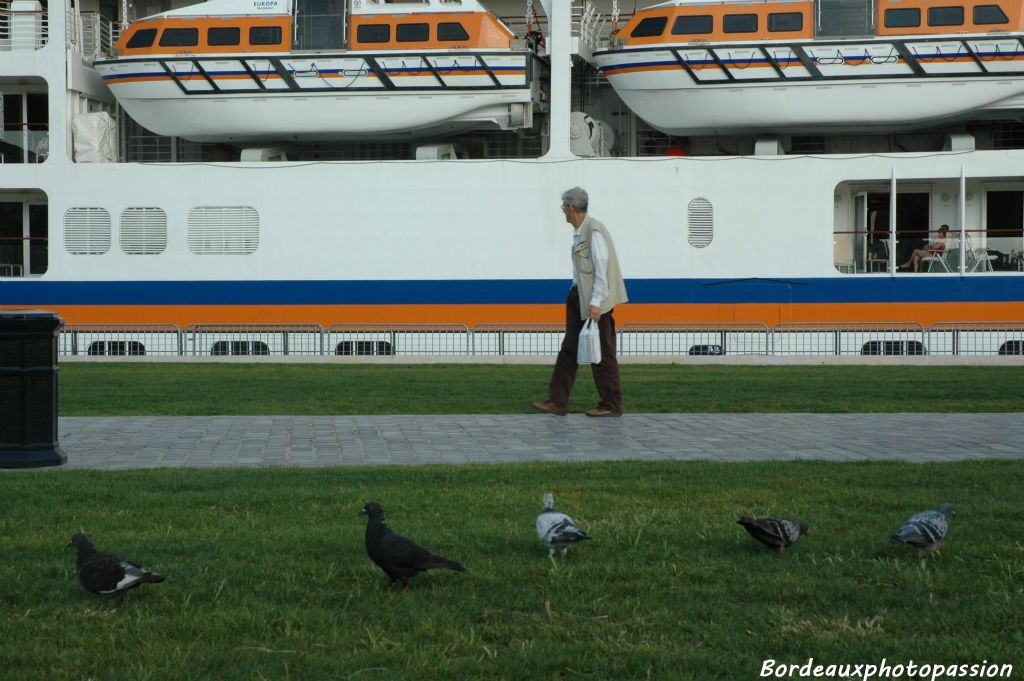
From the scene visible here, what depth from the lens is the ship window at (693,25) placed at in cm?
2127

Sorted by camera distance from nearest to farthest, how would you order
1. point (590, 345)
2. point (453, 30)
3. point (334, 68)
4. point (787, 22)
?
1. point (590, 345)
2. point (787, 22)
3. point (453, 30)
4. point (334, 68)

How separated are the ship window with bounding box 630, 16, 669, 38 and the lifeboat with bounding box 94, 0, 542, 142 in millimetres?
1851

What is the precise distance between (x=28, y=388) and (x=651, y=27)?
1587cm

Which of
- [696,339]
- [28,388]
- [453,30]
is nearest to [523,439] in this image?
[28,388]

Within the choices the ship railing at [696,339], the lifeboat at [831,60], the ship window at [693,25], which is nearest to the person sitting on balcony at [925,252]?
the lifeboat at [831,60]

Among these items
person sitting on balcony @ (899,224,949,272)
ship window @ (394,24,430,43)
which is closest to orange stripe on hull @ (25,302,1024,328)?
person sitting on balcony @ (899,224,949,272)

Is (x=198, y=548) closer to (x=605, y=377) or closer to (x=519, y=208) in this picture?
(x=605, y=377)

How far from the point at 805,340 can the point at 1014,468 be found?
14.0 meters

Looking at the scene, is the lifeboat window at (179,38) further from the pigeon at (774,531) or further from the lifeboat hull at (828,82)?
the pigeon at (774,531)

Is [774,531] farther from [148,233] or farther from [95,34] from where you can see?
[95,34]

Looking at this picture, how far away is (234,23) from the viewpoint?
22.1 m

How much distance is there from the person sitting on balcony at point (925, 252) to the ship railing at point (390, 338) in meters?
7.55

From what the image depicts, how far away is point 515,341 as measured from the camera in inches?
829

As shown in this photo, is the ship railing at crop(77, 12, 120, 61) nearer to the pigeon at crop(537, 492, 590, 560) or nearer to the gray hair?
the gray hair
